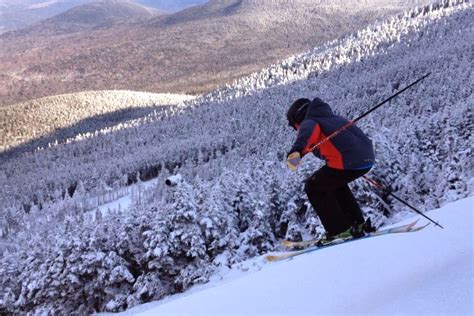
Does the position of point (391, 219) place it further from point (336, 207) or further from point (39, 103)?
point (39, 103)

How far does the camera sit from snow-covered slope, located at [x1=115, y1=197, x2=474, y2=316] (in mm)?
4422

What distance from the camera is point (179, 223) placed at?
13.4 m

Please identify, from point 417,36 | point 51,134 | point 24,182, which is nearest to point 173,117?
point 24,182

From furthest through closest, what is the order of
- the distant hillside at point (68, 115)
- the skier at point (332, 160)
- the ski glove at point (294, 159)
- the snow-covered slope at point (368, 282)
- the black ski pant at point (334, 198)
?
the distant hillside at point (68, 115)
the black ski pant at point (334, 198)
the skier at point (332, 160)
the ski glove at point (294, 159)
the snow-covered slope at point (368, 282)

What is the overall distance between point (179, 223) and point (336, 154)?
839cm

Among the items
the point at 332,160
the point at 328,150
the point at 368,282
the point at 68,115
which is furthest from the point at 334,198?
the point at 68,115

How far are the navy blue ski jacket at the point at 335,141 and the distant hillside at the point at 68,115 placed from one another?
129327mm

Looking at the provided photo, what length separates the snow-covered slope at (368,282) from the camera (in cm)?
442

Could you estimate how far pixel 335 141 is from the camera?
19.5ft

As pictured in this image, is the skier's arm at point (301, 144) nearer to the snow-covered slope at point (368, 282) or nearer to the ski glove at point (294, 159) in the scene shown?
the ski glove at point (294, 159)

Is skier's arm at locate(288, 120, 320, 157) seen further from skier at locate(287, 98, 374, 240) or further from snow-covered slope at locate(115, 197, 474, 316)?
snow-covered slope at locate(115, 197, 474, 316)

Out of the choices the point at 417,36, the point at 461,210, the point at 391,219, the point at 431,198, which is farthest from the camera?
the point at 417,36

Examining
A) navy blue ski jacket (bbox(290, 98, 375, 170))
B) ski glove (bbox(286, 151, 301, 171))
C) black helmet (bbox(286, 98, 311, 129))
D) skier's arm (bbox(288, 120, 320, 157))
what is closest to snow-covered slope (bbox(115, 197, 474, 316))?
navy blue ski jacket (bbox(290, 98, 375, 170))

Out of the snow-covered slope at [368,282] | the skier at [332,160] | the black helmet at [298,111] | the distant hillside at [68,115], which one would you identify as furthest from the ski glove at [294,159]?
the distant hillside at [68,115]
